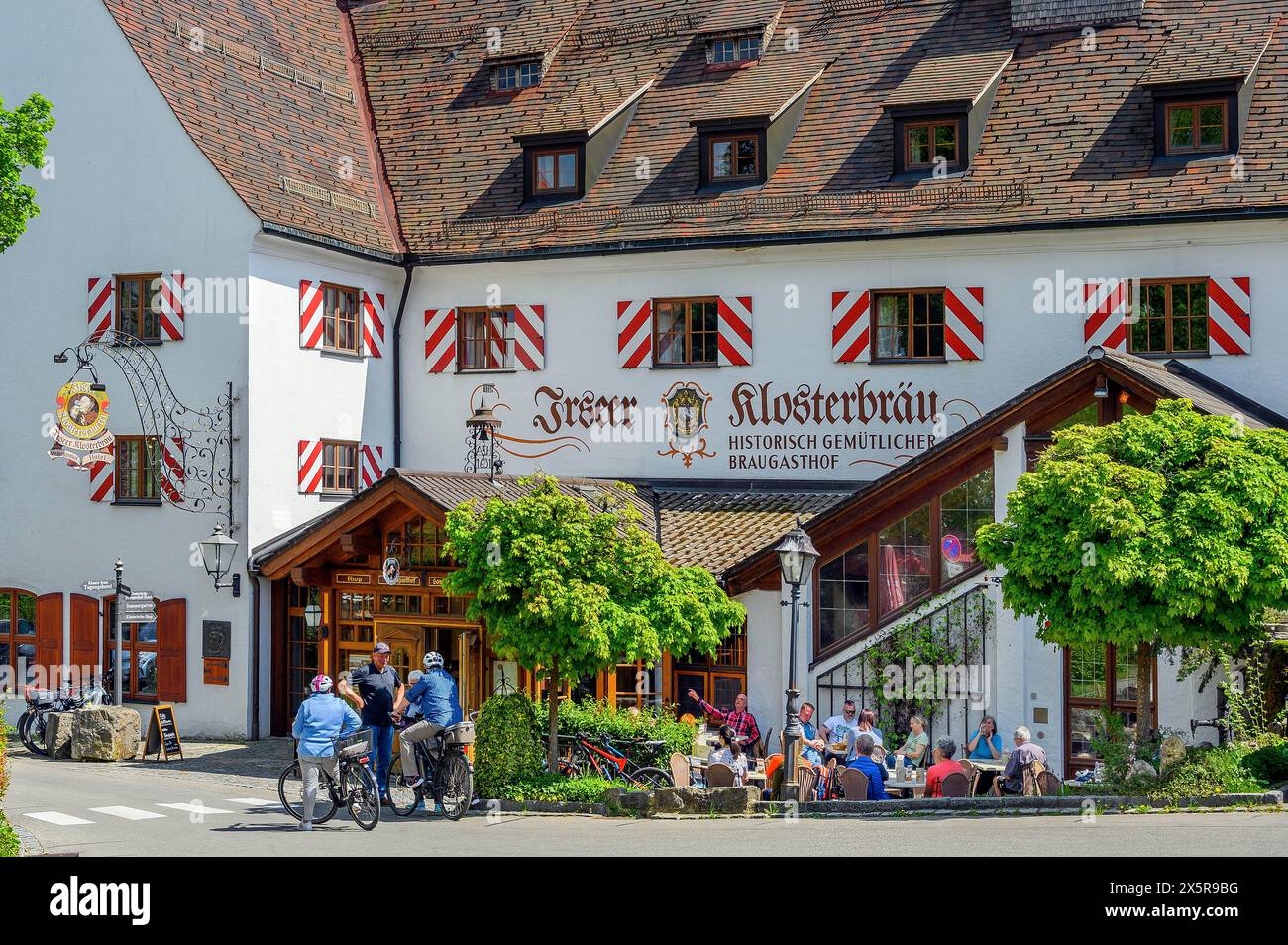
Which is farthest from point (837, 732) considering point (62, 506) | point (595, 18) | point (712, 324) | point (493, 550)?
point (595, 18)

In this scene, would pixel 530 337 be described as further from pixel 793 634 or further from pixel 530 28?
pixel 793 634

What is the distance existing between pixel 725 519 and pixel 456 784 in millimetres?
8395

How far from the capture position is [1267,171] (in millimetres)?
21719

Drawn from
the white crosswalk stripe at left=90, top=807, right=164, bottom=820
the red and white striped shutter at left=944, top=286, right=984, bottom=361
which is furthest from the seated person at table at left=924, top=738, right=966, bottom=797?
the white crosswalk stripe at left=90, top=807, right=164, bottom=820

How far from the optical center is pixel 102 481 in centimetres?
2475

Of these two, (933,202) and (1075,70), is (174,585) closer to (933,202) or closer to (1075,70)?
(933,202)

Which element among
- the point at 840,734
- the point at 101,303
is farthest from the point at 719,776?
the point at 101,303

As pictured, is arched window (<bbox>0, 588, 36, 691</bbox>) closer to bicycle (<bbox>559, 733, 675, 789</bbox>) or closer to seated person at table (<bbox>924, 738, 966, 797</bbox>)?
bicycle (<bbox>559, 733, 675, 789</bbox>)

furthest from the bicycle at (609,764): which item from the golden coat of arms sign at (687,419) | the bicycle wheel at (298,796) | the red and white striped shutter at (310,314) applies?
the red and white striped shutter at (310,314)

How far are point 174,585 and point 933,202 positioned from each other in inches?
503

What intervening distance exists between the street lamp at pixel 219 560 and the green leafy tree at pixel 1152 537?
1216cm

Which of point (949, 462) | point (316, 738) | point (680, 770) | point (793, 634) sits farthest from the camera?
point (949, 462)

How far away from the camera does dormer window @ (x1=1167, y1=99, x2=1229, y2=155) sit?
22297mm

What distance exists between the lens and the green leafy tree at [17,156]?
58.0 ft
